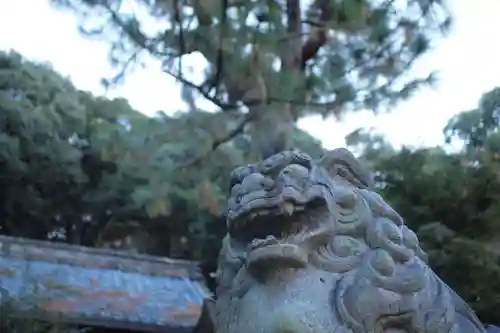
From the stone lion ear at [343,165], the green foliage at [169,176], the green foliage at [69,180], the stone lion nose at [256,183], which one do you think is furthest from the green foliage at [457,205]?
the green foliage at [69,180]

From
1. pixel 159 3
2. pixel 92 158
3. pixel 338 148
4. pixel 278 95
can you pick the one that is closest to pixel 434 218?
pixel 278 95

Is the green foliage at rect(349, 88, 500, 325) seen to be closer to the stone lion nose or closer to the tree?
the tree

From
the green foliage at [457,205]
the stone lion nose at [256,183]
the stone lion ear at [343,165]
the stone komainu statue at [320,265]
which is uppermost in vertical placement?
the green foliage at [457,205]

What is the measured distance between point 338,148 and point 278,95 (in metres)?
2.75

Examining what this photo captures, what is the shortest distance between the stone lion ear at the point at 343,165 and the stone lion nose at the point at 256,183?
0.61 ft

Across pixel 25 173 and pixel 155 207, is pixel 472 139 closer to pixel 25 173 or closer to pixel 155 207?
pixel 155 207

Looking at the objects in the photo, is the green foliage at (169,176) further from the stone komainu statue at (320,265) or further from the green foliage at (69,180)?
the stone komainu statue at (320,265)

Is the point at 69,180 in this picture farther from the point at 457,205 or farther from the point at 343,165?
the point at 343,165

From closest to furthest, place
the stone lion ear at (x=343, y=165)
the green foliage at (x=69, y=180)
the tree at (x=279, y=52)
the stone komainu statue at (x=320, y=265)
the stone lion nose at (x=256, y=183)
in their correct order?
1. the stone komainu statue at (x=320, y=265)
2. the stone lion nose at (x=256, y=183)
3. the stone lion ear at (x=343, y=165)
4. the tree at (x=279, y=52)
5. the green foliage at (x=69, y=180)

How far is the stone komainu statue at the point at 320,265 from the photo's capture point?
1.85m

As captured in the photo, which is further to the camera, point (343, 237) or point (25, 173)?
point (25, 173)

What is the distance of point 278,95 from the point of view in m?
4.87

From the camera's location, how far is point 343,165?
7.05 feet

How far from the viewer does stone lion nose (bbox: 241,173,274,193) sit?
2.03 m
